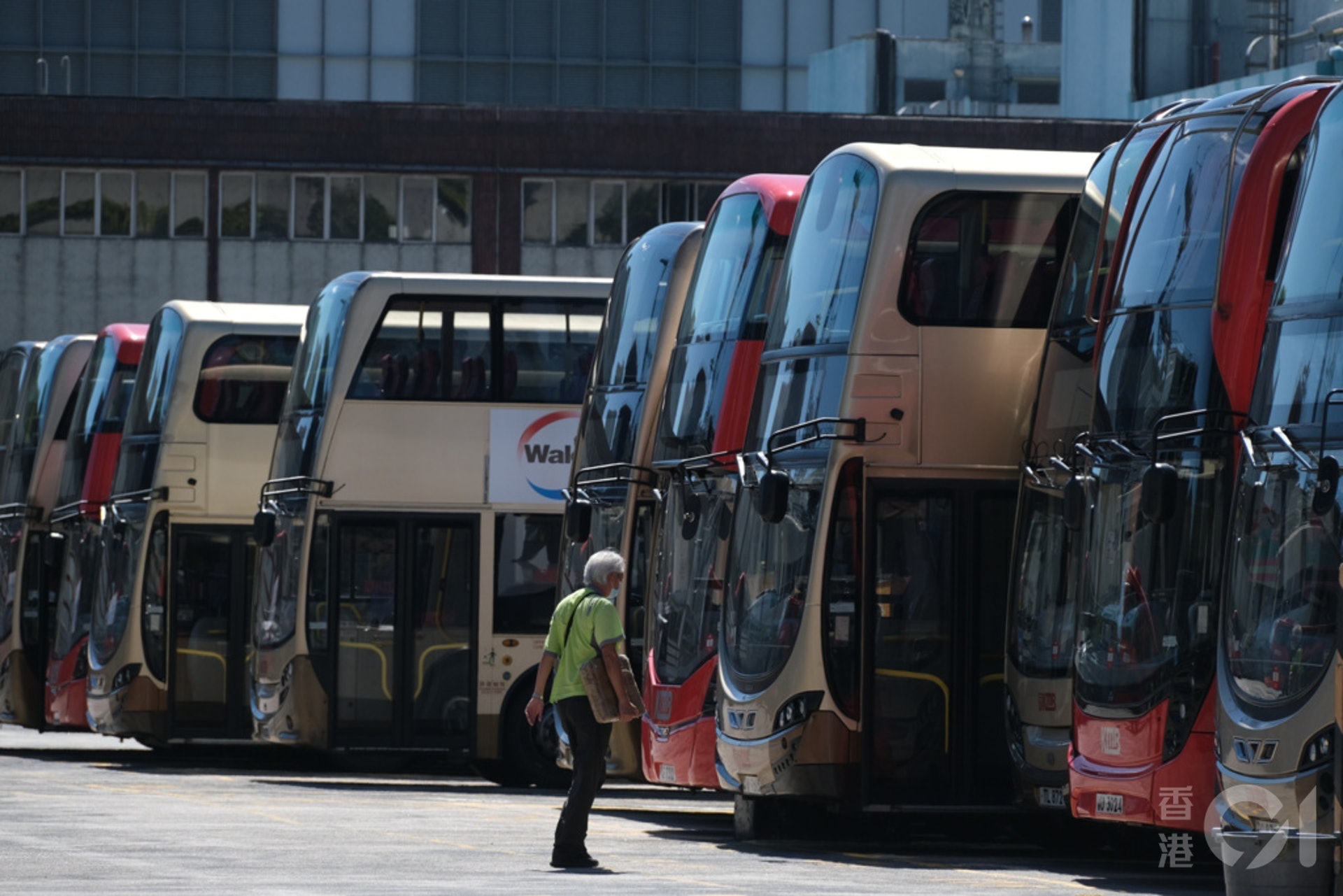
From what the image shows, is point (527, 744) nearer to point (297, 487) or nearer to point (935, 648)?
point (297, 487)

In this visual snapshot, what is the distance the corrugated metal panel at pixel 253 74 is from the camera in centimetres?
7906

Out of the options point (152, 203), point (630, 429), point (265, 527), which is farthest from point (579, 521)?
point (152, 203)

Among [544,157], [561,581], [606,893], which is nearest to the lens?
[606,893]

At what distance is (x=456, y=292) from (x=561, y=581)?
13.0 feet

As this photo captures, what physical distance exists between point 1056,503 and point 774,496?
183cm

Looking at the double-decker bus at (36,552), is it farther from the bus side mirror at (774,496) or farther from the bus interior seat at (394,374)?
the bus side mirror at (774,496)

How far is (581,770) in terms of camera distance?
14.6 m

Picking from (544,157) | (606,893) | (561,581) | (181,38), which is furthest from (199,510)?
(181,38)

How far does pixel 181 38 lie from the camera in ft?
260

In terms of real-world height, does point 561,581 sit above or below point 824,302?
below

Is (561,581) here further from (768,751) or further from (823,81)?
(823,81)

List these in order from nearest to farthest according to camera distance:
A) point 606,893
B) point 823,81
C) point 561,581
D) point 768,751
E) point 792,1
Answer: point 606,893, point 768,751, point 561,581, point 823,81, point 792,1

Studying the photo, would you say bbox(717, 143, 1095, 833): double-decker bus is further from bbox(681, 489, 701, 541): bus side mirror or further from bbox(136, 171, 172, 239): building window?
bbox(136, 171, 172, 239): building window

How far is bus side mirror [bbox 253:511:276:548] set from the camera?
24.4 meters
